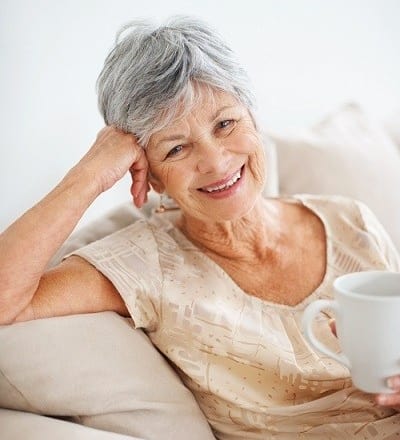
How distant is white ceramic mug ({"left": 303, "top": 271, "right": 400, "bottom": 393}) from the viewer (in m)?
1.03

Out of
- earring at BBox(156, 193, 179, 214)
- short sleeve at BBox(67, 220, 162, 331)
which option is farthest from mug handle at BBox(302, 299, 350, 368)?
earring at BBox(156, 193, 179, 214)

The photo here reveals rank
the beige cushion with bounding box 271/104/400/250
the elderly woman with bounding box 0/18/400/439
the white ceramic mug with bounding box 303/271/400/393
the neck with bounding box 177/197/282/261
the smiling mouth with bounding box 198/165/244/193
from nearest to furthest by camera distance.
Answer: the white ceramic mug with bounding box 303/271/400/393
the elderly woman with bounding box 0/18/400/439
the smiling mouth with bounding box 198/165/244/193
the neck with bounding box 177/197/282/261
the beige cushion with bounding box 271/104/400/250

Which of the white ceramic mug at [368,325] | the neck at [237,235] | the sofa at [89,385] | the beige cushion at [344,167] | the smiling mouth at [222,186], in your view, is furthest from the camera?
the beige cushion at [344,167]

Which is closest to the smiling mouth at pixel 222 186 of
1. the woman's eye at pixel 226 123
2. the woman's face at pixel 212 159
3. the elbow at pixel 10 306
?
the woman's face at pixel 212 159

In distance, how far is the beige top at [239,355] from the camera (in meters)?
1.45

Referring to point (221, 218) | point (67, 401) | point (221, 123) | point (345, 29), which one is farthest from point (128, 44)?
point (345, 29)

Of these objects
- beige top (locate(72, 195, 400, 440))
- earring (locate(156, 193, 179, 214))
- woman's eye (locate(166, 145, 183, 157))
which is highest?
woman's eye (locate(166, 145, 183, 157))

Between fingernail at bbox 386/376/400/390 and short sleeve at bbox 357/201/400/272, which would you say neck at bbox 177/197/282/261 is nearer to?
short sleeve at bbox 357/201/400/272

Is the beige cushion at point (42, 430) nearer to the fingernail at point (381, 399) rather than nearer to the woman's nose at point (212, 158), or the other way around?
the fingernail at point (381, 399)

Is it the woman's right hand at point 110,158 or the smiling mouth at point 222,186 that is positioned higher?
the woman's right hand at point 110,158

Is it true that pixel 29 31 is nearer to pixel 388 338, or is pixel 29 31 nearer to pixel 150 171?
pixel 150 171

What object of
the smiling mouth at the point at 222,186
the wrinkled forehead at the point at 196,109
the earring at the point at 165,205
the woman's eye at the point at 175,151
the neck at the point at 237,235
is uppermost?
the wrinkled forehead at the point at 196,109

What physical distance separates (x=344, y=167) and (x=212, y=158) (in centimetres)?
71

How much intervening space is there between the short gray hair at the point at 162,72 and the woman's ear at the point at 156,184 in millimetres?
121
